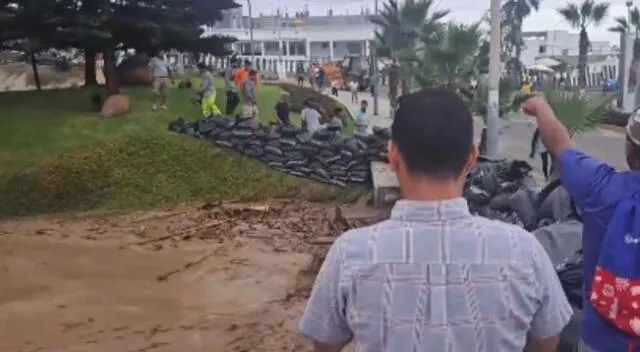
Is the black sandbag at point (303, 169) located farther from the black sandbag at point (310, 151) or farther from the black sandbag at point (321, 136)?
the black sandbag at point (321, 136)

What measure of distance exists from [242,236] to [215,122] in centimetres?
494

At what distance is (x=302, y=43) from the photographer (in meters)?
77.9

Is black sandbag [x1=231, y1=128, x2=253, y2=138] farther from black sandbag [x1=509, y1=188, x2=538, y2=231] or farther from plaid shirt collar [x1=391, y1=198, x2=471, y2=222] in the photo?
plaid shirt collar [x1=391, y1=198, x2=471, y2=222]

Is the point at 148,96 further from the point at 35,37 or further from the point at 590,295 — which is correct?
the point at 590,295

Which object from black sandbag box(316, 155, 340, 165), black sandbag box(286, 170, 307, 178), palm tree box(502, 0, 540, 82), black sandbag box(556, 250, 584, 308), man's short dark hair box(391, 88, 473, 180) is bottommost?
black sandbag box(286, 170, 307, 178)

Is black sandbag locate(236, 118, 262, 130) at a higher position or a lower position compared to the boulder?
lower

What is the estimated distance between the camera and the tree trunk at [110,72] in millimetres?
20328

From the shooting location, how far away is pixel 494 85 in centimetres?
1349

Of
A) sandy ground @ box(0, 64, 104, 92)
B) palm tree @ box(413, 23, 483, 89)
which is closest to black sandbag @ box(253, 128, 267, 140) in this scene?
palm tree @ box(413, 23, 483, 89)

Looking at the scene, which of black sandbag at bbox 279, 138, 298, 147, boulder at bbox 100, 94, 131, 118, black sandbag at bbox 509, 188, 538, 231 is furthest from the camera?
boulder at bbox 100, 94, 131, 118

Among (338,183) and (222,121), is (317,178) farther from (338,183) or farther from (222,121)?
(222,121)

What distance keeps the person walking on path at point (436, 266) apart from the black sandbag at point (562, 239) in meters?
2.43

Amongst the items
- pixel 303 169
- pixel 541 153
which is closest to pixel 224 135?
pixel 303 169

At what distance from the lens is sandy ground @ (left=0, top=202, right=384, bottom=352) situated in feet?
25.6
